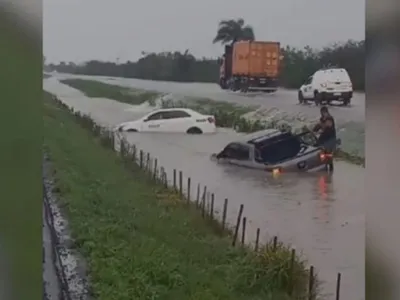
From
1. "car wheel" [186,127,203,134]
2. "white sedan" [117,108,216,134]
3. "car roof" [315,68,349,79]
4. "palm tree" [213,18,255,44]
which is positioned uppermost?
"palm tree" [213,18,255,44]

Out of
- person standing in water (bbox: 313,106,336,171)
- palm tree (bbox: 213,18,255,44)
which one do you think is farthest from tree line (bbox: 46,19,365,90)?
person standing in water (bbox: 313,106,336,171)

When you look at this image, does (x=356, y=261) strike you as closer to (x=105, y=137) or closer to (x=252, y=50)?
(x=252, y=50)

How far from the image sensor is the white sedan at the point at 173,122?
63.1 inches

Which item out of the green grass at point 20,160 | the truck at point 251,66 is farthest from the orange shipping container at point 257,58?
the green grass at point 20,160

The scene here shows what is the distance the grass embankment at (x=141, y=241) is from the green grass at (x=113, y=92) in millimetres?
86

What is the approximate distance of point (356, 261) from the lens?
1.59m

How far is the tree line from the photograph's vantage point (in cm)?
159

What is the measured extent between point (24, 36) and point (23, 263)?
0.57 metres

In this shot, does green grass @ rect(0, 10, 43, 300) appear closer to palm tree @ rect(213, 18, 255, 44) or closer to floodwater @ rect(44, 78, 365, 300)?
floodwater @ rect(44, 78, 365, 300)

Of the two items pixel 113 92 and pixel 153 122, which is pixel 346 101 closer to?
pixel 153 122

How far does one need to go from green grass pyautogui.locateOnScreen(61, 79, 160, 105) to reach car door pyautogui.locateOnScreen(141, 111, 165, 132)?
0.12 feet

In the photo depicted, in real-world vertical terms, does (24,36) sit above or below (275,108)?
above

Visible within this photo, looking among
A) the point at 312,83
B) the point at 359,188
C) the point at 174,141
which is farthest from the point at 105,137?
the point at 359,188

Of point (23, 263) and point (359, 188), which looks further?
point (359, 188)
